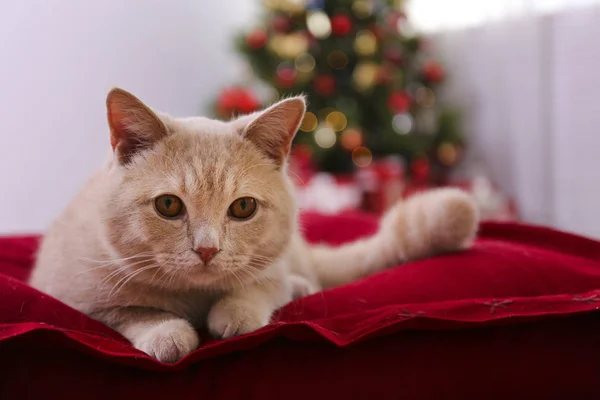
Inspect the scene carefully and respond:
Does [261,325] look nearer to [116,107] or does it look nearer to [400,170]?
[116,107]

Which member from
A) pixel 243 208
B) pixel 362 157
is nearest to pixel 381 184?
pixel 362 157

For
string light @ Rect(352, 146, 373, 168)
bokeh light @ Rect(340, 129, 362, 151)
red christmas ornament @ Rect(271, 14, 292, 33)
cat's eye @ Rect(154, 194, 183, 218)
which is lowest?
string light @ Rect(352, 146, 373, 168)

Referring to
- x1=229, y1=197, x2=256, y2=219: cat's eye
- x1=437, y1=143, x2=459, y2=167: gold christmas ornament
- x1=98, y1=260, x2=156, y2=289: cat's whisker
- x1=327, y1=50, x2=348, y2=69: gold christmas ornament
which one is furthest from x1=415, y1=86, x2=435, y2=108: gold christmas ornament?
x1=98, y1=260, x2=156, y2=289: cat's whisker

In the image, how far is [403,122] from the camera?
4.08 m

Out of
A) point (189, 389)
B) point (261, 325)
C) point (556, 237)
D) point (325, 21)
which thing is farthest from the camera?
point (325, 21)

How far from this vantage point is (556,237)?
1.64 meters

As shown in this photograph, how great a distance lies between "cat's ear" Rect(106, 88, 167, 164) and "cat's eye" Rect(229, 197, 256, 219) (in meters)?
0.21

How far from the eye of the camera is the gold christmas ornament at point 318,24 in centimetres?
358

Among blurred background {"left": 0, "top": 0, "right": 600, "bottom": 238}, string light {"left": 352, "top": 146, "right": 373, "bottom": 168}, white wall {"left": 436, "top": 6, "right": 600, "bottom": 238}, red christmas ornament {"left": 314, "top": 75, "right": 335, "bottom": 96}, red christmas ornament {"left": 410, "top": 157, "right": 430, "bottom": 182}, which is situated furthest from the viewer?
red christmas ornament {"left": 410, "top": 157, "right": 430, "bottom": 182}

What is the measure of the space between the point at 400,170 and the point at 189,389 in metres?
2.87

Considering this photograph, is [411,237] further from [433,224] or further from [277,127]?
[277,127]

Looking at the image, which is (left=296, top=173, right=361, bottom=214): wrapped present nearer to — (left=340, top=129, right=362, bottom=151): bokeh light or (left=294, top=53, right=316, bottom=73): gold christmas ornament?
(left=340, top=129, right=362, bottom=151): bokeh light

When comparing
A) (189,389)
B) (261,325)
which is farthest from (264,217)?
(189,389)

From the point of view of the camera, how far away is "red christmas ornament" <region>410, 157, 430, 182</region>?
12.7ft
